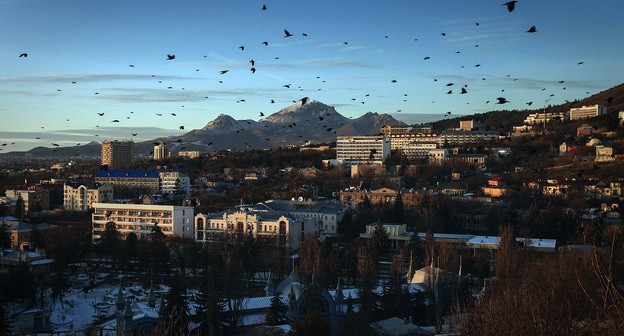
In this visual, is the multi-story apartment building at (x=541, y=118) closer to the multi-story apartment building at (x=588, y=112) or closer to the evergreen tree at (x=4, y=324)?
the multi-story apartment building at (x=588, y=112)

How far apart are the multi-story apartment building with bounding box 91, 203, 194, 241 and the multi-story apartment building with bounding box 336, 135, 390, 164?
19070 millimetres

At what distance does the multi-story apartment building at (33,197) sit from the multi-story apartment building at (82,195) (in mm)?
1056

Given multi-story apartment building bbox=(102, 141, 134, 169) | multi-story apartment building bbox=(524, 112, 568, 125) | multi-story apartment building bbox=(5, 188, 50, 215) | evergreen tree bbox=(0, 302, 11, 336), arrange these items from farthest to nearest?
multi-story apartment building bbox=(102, 141, 134, 169), multi-story apartment building bbox=(524, 112, 568, 125), multi-story apartment building bbox=(5, 188, 50, 215), evergreen tree bbox=(0, 302, 11, 336)

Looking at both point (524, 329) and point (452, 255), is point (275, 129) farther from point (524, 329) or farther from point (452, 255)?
point (524, 329)

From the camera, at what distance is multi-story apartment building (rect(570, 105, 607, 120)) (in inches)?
1842

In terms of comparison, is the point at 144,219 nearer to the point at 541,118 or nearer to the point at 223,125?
the point at 541,118

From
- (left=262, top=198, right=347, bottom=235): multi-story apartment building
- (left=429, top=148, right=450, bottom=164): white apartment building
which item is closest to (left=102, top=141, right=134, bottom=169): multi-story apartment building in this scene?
(left=429, top=148, right=450, bottom=164): white apartment building

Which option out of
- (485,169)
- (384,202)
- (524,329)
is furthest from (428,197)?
(524,329)

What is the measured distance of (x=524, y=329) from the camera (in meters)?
5.44

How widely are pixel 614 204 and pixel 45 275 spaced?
17104 mm

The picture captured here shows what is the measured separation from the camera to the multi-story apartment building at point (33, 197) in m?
27.8

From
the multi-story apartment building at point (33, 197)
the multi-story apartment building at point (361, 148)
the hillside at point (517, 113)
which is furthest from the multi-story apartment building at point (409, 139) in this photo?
the multi-story apartment building at point (33, 197)

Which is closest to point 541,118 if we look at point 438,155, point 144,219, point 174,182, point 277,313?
point 438,155

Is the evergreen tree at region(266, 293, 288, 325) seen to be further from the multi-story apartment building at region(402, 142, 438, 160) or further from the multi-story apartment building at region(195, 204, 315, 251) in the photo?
the multi-story apartment building at region(402, 142, 438, 160)
